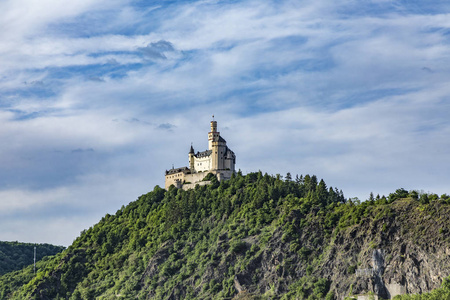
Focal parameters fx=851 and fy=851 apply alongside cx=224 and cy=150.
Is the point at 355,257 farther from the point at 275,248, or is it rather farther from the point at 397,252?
the point at 275,248

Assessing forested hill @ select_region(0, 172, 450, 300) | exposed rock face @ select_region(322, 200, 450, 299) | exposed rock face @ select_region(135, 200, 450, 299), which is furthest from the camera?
forested hill @ select_region(0, 172, 450, 300)

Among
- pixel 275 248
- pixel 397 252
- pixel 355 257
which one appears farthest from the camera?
pixel 275 248

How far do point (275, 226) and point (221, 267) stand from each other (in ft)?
44.9

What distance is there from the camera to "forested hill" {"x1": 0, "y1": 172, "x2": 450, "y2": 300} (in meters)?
142

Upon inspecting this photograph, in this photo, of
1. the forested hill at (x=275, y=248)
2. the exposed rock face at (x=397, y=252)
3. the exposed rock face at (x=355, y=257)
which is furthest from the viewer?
the forested hill at (x=275, y=248)

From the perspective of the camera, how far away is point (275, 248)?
162875mm

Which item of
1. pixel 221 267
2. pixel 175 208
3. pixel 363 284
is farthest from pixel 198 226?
pixel 363 284

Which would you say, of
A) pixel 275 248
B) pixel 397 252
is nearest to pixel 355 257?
pixel 397 252

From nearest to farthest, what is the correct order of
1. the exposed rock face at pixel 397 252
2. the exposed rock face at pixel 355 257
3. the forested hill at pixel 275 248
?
the exposed rock face at pixel 397 252 < the exposed rock face at pixel 355 257 < the forested hill at pixel 275 248

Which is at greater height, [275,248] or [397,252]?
[275,248]

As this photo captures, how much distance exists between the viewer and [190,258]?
180875mm

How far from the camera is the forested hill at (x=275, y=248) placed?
142m

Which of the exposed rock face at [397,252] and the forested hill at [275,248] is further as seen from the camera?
the forested hill at [275,248]

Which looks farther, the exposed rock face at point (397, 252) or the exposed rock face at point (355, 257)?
the exposed rock face at point (355, 257)
